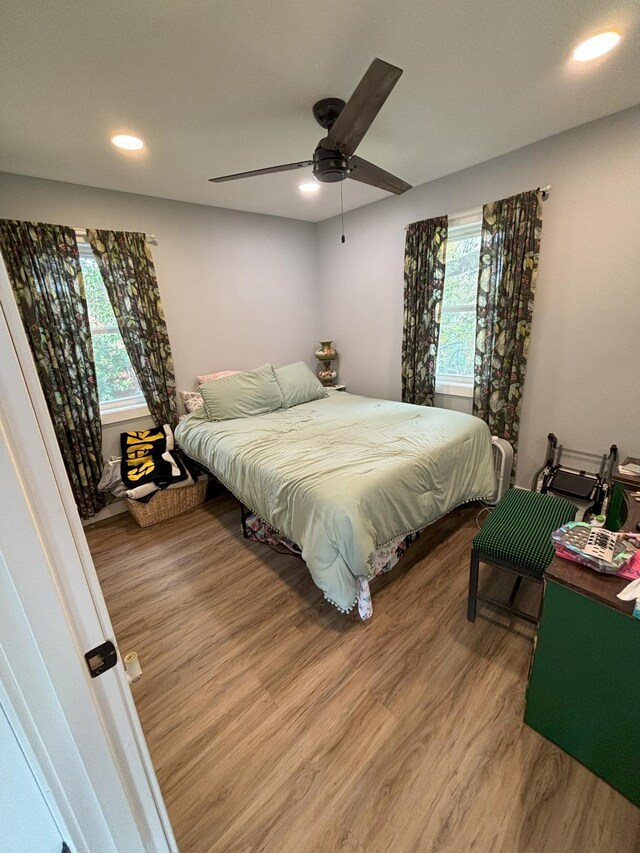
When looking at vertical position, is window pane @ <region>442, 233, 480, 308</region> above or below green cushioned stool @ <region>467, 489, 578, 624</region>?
above

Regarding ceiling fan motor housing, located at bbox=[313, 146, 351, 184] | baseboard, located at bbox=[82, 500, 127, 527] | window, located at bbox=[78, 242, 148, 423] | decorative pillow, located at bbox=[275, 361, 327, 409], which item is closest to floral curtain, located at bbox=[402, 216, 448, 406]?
decorative pillow, located at bbox=[275, 361, 327, 409]

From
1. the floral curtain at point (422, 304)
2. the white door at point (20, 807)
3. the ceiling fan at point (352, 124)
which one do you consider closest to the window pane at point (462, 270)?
the floral curtain at point (422, 304)

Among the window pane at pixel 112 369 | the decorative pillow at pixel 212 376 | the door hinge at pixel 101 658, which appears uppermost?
the window pane at pixel 112 369

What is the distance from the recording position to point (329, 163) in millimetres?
1618

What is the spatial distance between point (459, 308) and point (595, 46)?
1.64m

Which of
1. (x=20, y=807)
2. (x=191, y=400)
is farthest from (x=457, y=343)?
(x=20, y=807)

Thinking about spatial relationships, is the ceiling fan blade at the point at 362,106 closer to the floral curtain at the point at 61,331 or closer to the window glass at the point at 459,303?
the window glass at the point at 459,303

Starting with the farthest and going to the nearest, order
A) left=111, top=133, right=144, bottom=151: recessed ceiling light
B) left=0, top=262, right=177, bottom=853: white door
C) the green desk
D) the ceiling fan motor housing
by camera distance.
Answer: left=111, top=133, right=144, bottom=151: recessed ceiling light → the ceiling fan motor housing → the green desk → left=0, top=262, right=177, bottom=853: white door

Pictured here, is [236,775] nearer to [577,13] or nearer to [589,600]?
[589,600]

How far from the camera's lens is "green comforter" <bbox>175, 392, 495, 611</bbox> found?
1615 mm

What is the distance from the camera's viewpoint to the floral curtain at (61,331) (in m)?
2.31

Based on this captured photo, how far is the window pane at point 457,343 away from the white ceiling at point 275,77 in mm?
→ 1147

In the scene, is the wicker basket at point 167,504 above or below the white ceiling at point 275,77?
below

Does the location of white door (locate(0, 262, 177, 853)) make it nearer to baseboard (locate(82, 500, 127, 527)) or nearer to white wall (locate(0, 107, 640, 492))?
baseboard (locate(82, 500, 127, 527))
